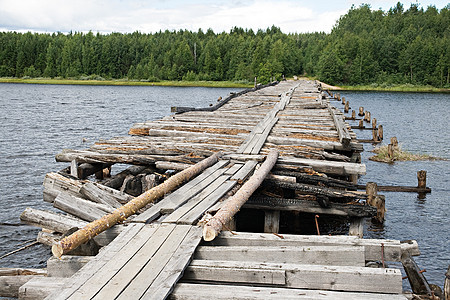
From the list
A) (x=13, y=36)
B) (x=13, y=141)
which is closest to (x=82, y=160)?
(x=13, y=141)

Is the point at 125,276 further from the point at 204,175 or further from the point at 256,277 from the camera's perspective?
the point at 204,175

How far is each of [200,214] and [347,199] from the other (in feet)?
15.4

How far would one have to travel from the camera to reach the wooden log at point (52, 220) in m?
7.55

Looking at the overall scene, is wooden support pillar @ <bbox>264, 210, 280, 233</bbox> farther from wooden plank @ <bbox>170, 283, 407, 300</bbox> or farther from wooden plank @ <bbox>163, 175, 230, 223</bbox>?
wooden plank @ <bbox>170, 283, 407, 300</bbox>

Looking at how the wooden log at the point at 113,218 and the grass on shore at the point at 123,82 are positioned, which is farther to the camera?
the grass on shore at the point at 123,82

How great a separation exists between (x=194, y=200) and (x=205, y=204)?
0.27m

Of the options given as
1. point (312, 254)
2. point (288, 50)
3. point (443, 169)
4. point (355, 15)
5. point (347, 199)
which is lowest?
point (443, 169)

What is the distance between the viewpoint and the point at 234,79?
423 feet

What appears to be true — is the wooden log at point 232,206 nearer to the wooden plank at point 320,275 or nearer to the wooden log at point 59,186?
the wooden plank at point 320,275

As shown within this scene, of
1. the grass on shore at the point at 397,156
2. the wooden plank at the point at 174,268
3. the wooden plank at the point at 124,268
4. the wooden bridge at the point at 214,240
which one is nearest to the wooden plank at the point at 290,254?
the wooden bridge at the point at 214,240

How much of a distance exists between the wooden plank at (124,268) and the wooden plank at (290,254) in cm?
46

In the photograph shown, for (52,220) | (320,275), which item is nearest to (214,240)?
(320,275)

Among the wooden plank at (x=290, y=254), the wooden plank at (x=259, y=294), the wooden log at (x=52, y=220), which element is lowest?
the wooden log at (x=52, y=220)

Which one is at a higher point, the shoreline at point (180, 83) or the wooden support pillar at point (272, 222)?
the shoreline at point (180, 83)
